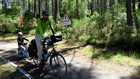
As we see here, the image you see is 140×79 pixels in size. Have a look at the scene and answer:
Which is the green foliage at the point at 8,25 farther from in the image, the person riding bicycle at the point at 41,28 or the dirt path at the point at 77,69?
the person riding bicycle at the point at 41,28

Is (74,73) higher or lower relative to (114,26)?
lower

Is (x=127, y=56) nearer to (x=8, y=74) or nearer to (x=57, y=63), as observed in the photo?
(x=57, y=63)

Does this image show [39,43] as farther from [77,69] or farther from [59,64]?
[77,69]

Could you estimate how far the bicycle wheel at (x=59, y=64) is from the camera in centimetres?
829

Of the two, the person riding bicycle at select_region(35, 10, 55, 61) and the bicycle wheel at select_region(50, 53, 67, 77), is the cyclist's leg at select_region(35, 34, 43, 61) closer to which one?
the person riding bicycle at select_region(35, 10, 55, 61)

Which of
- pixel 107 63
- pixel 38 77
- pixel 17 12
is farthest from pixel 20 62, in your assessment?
pixel 17 12

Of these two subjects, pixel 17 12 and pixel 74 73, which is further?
pixel 17 12

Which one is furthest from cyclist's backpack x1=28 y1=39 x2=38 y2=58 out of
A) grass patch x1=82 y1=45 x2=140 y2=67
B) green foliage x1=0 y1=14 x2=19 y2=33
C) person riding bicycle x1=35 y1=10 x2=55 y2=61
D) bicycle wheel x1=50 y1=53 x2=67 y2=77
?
green foliage x1=0 y1=14 x2=19 y2=33

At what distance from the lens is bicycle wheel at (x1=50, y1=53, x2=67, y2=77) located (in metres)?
8.29

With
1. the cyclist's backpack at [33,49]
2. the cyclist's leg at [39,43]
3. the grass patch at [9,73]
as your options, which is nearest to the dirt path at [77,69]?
the grass patch at [9,73]

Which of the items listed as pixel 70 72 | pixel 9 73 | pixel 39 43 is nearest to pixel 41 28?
pixel 39 43

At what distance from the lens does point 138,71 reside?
8.69 meters

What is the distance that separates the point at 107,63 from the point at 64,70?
6.96 feet

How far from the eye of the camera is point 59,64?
8477 mm
